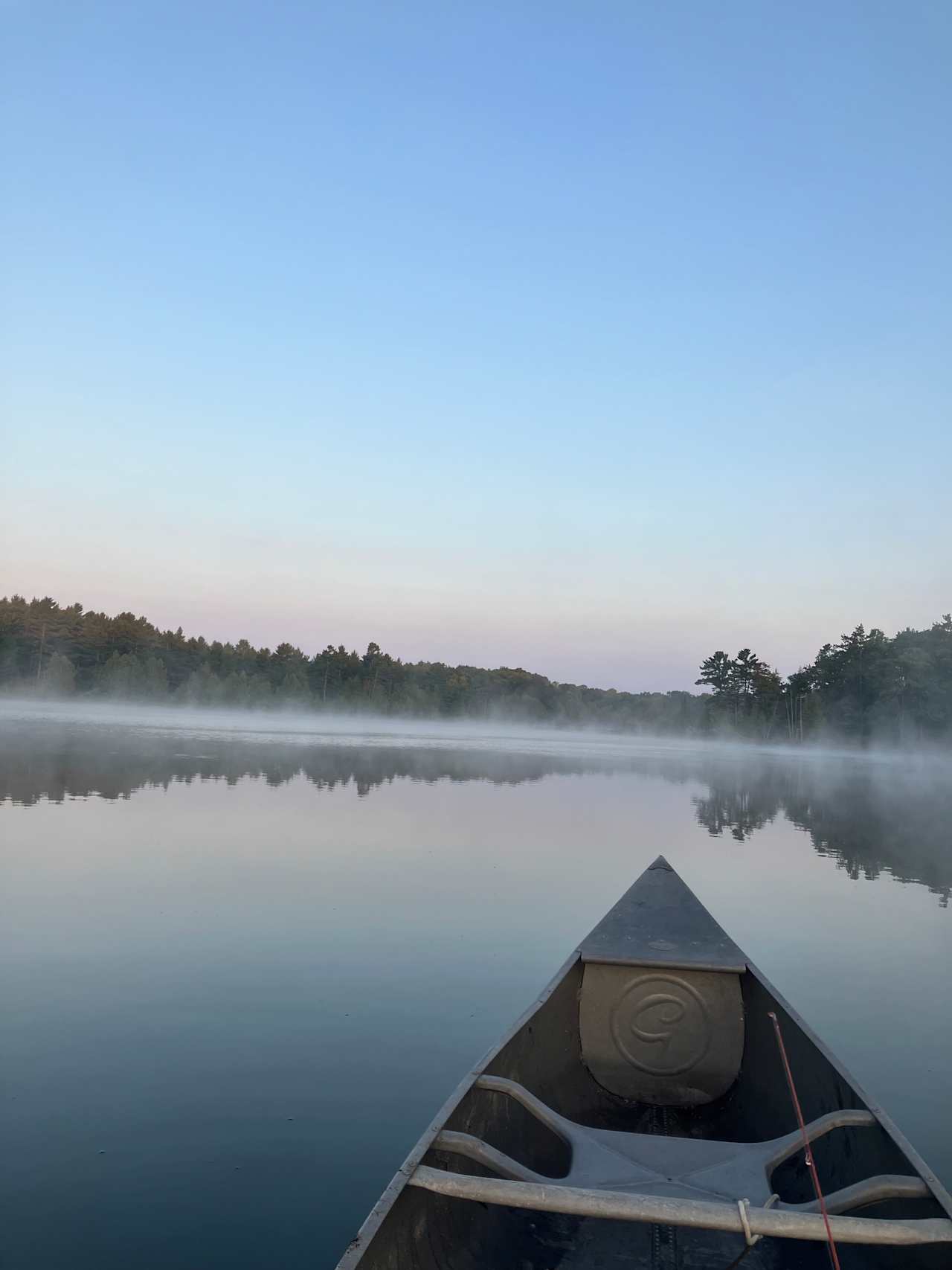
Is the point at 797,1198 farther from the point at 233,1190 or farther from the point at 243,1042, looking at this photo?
the point at 243,1042

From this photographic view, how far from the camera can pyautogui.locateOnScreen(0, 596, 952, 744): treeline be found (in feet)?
252

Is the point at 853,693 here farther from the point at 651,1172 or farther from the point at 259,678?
the point at 651,1172

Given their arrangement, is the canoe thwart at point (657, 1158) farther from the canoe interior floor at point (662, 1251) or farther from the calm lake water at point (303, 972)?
the calm lake water at point (303, 972)

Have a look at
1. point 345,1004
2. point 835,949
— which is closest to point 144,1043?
point 345,1004

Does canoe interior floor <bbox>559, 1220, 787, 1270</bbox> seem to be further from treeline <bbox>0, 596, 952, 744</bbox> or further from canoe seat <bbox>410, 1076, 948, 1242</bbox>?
treeline <bbox>0, 596, 952, 744</bbox>

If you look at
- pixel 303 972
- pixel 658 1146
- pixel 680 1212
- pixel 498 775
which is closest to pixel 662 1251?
pixel 658 1146

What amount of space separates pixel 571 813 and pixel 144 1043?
1628cm

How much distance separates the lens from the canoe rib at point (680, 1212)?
2938 mm

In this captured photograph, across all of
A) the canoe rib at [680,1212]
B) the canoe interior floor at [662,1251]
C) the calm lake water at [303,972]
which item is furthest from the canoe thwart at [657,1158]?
the calm lake water at [303,972]

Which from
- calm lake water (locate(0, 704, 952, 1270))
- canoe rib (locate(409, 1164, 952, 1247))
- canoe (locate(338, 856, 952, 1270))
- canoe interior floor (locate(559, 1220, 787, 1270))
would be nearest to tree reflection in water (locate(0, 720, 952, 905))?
calm lake water (locate(0, 704, 952, 1270))

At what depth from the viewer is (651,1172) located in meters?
4.28

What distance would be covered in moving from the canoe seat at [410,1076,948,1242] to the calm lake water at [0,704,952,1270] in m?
1.16

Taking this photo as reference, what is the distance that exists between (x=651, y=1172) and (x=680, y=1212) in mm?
1462

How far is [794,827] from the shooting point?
21.6 meters
